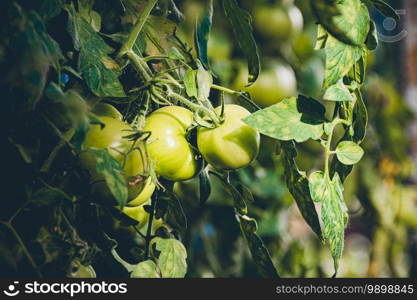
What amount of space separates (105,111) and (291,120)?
0.19 metres

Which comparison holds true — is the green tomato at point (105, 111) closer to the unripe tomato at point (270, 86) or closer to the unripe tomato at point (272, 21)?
the unripe tomato at point (270, 86)

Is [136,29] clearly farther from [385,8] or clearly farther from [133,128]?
[385,8]

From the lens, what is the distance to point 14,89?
51 cm

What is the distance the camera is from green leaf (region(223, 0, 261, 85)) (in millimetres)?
652

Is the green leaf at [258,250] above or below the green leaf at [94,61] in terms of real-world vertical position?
below

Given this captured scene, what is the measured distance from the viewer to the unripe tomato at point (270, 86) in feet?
4.49

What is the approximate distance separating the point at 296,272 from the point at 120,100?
1144mm

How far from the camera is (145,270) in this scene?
0.64 metres

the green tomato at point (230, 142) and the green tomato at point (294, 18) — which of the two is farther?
the green tomato at point (294, 18)

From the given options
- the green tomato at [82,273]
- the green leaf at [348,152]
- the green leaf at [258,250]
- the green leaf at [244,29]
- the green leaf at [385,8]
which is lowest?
the green leaf at [258,250]

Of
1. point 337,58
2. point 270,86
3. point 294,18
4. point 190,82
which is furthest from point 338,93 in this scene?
point 294,18

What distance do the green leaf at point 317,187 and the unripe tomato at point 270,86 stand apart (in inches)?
29.3

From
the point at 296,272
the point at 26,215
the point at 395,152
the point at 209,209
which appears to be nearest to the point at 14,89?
the point at 26,215

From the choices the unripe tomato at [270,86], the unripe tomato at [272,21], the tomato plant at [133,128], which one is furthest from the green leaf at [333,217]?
the unripe tomato at [272,21]
